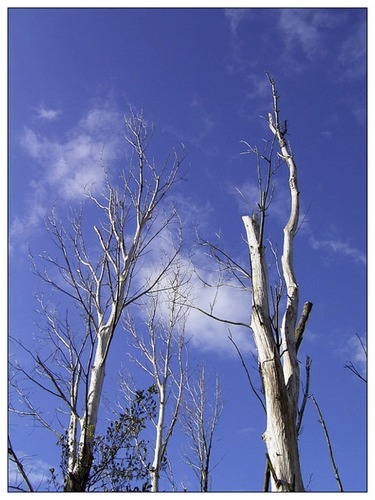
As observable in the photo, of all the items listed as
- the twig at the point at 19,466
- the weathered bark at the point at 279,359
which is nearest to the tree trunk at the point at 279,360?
the weathered bark at the point at 279,359

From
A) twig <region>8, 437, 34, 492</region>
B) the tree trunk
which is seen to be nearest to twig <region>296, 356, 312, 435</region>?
the tree trunk

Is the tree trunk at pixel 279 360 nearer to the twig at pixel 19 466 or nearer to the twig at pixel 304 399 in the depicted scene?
the twig at pixel 304 399

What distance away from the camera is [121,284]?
16.7 ft

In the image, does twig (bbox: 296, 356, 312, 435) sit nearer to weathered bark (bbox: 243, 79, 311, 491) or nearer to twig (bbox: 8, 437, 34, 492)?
weathered bark (bbox: 243, 79, 311, 491)

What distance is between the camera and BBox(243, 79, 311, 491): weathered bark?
216 centimetres

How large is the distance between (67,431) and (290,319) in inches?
114

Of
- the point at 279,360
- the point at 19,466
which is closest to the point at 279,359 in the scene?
the point at 279,360

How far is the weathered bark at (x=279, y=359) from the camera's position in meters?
2.16
